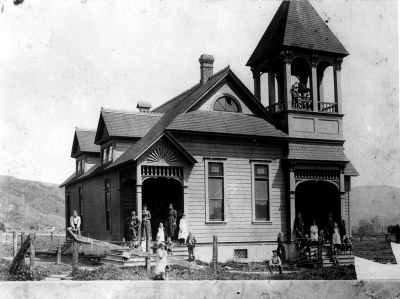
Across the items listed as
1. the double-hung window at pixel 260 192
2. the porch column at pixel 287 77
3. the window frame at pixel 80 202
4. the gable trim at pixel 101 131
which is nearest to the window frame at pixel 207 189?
the double-hung window at pixel 260 192

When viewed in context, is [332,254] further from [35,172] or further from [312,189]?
[35,172]

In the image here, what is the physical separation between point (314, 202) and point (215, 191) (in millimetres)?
6851

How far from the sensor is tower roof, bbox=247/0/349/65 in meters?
24.9

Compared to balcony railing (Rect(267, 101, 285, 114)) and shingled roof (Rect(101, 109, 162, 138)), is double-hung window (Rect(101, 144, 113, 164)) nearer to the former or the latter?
shingled roof (Rect(101, 109, 162, 138))

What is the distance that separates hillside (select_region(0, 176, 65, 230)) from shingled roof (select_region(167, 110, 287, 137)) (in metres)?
45.3

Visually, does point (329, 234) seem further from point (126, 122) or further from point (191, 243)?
point (126, 122)

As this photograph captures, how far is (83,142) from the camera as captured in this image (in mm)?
33062

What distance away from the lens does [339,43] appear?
2591 centimetres

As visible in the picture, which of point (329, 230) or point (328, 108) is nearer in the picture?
point (329, 230)

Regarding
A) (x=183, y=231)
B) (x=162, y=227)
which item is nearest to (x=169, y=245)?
(x=162, y=227)

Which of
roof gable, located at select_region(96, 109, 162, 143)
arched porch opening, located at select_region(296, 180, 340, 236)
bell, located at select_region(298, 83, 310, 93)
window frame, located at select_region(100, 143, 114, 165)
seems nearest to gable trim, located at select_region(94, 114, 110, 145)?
roof gable, located at select_region(96, 109, 162, 143)

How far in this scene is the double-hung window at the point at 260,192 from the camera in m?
24.2

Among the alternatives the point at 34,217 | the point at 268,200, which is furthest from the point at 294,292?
the point at 34,217

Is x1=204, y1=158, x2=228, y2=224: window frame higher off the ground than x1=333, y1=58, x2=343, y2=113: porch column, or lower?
lower
